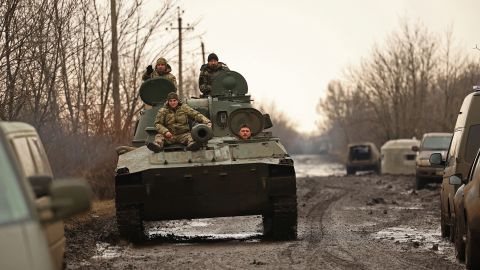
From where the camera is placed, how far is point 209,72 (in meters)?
17.1

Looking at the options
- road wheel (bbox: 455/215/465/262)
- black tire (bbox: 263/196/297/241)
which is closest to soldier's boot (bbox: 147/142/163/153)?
black tire (bbox: 263/196/297/241)

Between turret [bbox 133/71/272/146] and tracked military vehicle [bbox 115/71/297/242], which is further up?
turret [bbox 133/71/272/146]

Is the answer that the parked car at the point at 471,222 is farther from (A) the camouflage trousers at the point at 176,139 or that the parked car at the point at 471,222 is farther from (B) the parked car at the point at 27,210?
(A) the camouflage trousers at the point at 176,139

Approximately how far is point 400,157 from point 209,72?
22.8 meters

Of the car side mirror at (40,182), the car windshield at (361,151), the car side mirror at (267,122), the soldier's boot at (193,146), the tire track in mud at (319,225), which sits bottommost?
the tire track in mud at (319,225)

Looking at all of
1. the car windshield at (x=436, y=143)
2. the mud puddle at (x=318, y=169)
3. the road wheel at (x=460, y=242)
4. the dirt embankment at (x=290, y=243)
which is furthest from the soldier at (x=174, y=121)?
the mud puddle at (x=318, y=169)

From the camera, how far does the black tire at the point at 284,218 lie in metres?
14.0

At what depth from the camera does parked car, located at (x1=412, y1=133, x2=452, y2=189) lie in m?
27.9

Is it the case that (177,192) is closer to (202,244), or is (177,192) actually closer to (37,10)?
(202,244)

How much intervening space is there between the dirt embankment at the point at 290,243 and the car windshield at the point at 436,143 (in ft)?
22.0

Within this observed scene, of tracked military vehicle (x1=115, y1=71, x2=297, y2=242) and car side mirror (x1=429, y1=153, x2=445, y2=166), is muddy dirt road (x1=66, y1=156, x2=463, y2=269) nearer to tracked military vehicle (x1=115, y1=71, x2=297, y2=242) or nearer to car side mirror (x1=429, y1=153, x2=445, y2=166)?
tracked military vehicle (x1=115, y1=71, x2=297, y2=242)

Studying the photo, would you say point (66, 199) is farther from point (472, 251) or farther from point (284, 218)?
point (284, 218)

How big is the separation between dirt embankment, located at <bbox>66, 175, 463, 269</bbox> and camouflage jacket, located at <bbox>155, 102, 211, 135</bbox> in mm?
1592

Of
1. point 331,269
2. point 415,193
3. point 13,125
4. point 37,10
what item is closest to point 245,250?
point 331,269
